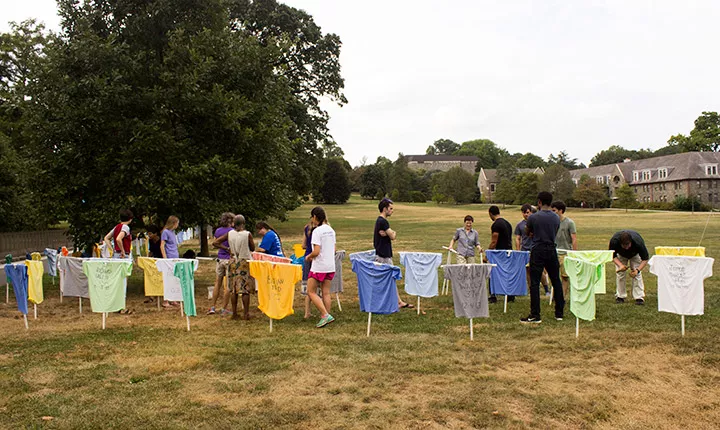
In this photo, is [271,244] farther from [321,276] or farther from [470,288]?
[470,288]

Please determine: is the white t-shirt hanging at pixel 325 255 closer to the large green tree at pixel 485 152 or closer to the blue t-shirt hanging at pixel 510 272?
the blue t-shirt hanging at pixel 510 272

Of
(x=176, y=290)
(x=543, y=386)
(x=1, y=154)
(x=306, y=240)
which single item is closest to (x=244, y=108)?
(x=306, y=240)

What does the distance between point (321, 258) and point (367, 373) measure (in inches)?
113

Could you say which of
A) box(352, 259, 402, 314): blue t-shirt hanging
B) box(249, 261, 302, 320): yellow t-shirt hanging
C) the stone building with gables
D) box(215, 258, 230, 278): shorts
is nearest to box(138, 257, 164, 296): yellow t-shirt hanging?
box(215, 258, 230, 278): shorts

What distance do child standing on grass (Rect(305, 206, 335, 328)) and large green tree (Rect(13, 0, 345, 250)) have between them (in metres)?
4.65

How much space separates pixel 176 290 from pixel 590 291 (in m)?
6.73

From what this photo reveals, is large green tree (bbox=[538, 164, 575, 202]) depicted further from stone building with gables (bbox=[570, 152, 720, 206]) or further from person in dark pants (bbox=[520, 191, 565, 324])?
person in dark pants (bbox=[520, 191, 565, 324])

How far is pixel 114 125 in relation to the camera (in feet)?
42.2

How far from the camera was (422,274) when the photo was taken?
419 inches

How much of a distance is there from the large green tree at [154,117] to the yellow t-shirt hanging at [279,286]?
15.7 feet

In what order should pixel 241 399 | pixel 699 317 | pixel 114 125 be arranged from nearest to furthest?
pixel 241 399, pixel 699 317, pixel 114 125

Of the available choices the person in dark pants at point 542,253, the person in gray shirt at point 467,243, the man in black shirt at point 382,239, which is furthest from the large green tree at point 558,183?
the person in dark pants at point 542,253

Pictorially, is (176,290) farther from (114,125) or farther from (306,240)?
(114,125)

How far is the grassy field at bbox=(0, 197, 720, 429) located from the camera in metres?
5.36
